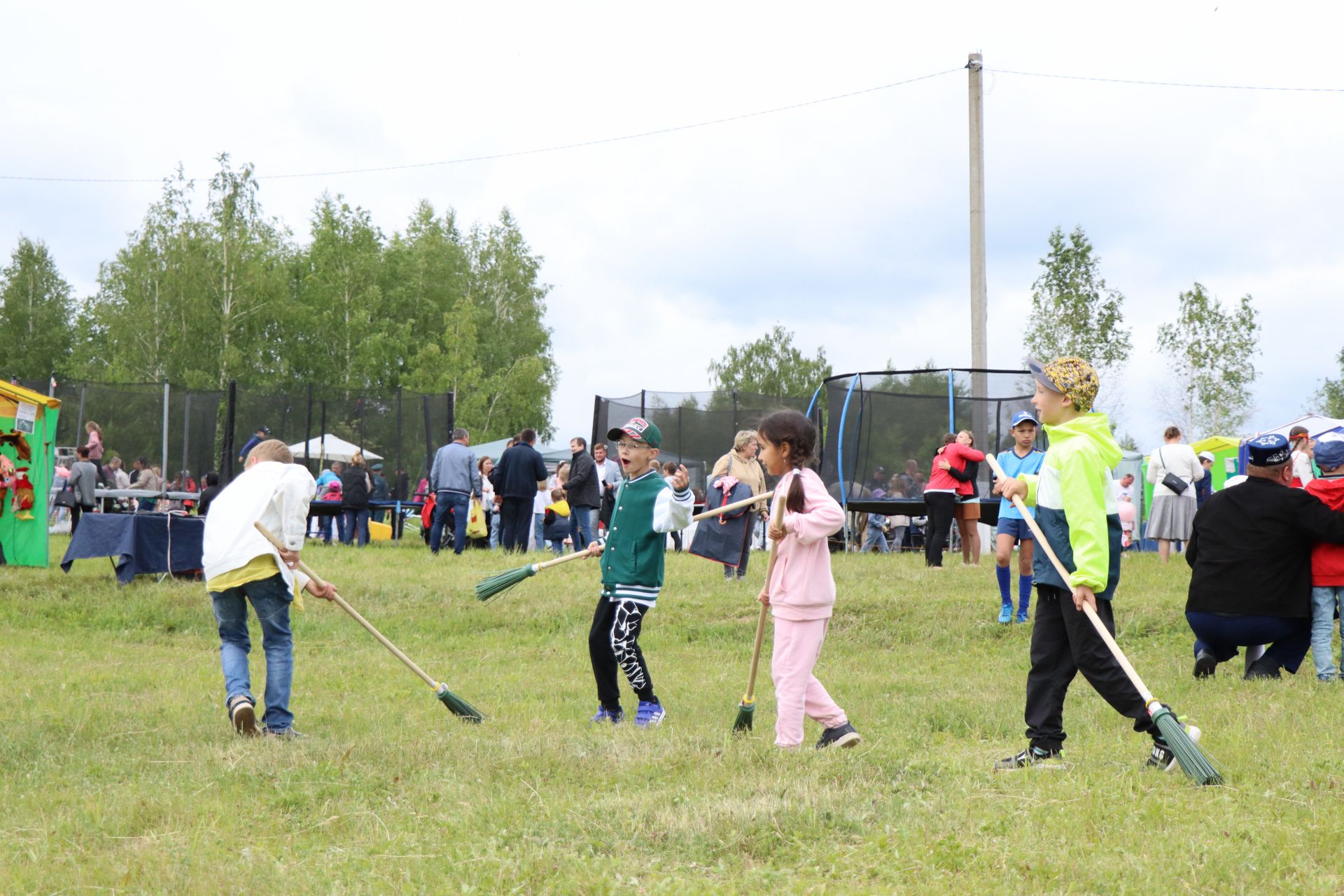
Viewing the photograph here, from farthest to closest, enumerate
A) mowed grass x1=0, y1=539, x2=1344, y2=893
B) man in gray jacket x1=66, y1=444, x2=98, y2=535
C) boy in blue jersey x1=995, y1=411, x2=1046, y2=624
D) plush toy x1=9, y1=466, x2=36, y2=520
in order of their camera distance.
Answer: man in gray jacket x1=66, y1=444, x2=98, y2=535
plush toy x1=9, y1=466, x2=36, y2=520
boy in blue jersey x1=995, y1=411, x2=1046, y2=624
mowed grass x1=0, y1=539, x2=1344, y2=893

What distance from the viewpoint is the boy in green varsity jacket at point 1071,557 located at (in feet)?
17.1

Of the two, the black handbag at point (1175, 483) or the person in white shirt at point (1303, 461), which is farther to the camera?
the black handbag at point (1175, 483)

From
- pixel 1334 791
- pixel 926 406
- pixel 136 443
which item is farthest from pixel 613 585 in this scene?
pixel 136 443

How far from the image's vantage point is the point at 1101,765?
5355mm

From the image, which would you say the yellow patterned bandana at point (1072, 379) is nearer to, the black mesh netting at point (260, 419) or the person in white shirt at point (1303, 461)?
the person in white shirt at point (1303, 461)

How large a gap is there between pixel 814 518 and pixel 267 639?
128 inches

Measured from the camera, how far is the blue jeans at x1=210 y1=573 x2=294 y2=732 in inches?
264

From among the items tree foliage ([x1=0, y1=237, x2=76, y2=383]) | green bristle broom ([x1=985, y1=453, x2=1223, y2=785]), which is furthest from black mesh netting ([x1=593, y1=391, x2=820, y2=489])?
tree foliage ([x1=0, y1=237, x2=76, y2=383])

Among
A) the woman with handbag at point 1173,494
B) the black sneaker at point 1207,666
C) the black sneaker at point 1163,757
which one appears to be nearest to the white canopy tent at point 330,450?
the woman with handbag at point 1173,494

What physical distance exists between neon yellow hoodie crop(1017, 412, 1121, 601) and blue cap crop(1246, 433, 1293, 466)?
2.70 meters

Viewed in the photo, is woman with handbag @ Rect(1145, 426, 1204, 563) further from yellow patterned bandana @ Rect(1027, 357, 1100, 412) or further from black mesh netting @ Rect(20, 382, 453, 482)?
yellow patterned bandana @ Rect(1027, 357, 1100, 412)

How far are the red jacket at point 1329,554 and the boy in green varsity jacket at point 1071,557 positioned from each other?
9.47 ft

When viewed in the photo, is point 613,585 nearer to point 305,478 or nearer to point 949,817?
point 305,478

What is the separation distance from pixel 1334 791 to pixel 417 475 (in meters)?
17.7
